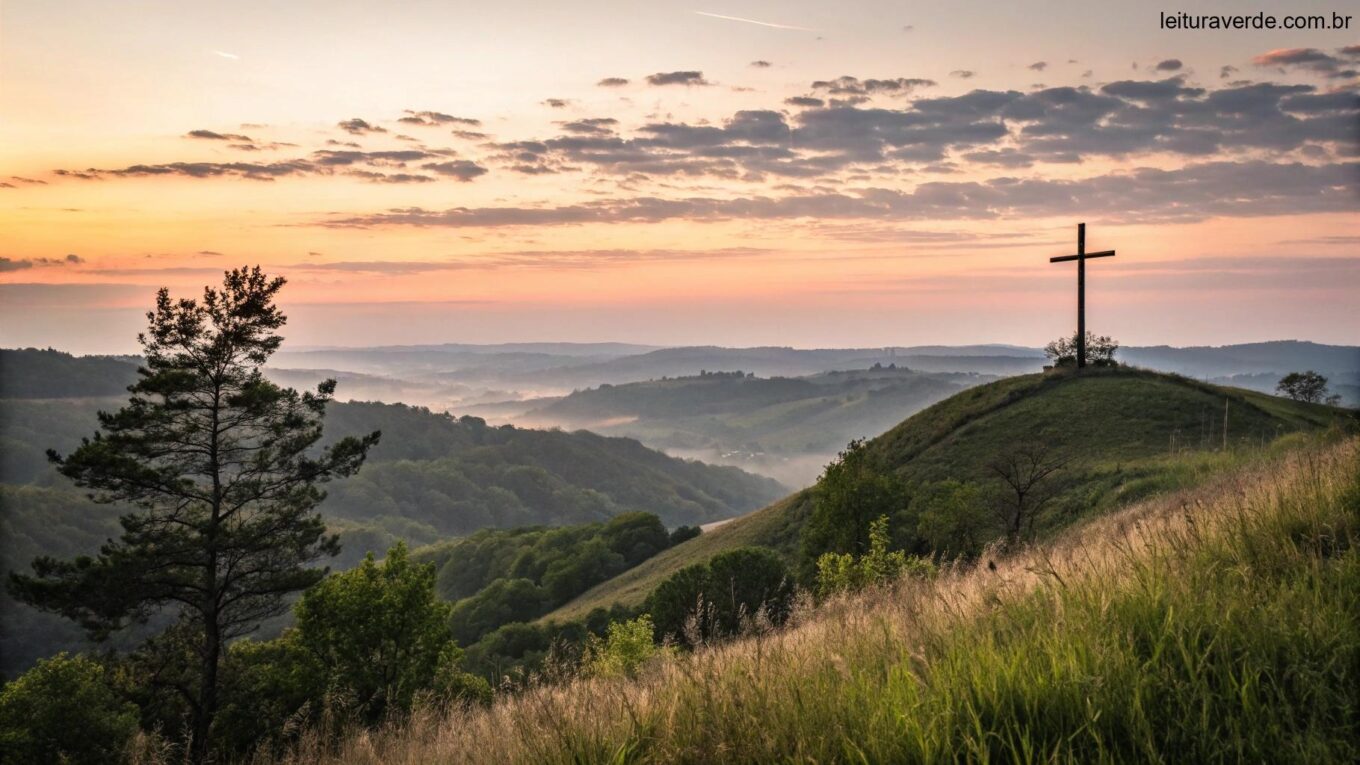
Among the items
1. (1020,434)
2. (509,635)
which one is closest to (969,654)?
(1020,434)

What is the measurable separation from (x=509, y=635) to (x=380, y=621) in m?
49.2

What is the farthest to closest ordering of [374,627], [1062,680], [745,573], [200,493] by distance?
[745,573] < [374,627] < [200,493] < [1062,680]

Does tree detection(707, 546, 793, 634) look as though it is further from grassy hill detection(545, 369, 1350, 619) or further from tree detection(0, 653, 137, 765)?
tree detection(0, 653, 137, 765)

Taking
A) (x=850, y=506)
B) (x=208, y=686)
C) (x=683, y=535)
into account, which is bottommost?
(x=683, y=535)

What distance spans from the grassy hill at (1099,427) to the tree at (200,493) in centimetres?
3226

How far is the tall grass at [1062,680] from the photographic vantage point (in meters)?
3.09

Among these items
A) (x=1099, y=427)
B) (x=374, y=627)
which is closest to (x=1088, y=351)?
(x=1099, y=427)

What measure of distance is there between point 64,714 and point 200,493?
12933mm

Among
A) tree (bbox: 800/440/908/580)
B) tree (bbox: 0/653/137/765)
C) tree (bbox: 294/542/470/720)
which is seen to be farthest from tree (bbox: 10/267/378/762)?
tree (bbox: 800/440/908/580)

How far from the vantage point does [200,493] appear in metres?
29.7

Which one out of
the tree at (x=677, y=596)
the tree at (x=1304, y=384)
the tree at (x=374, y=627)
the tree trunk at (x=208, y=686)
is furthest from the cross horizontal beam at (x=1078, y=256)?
the tree at (x=1304, y=384)

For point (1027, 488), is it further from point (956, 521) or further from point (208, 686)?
point (208, 686)

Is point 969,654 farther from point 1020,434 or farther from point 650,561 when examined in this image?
point 650,561

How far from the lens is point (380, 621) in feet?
112
